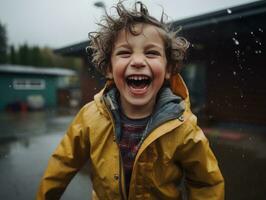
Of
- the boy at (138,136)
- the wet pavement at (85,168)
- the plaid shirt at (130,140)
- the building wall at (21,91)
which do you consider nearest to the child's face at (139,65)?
the boy at (138,136)

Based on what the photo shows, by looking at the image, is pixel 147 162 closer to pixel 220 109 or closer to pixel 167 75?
pixel 167 75

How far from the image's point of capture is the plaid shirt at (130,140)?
168cm

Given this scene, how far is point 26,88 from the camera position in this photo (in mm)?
19047

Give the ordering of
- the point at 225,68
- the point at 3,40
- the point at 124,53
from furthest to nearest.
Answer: the point at 3,40 → the point at 225,68 → the point at 124,53

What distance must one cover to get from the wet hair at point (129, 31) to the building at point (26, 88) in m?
15.9

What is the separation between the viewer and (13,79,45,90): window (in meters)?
18.6

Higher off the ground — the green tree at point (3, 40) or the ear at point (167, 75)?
the green tree at point (3, 40)

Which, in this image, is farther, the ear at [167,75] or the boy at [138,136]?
the ear at [167,75]

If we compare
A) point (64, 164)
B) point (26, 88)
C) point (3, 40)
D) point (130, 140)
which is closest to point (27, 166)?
point (64, 164)

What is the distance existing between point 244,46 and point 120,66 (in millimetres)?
7927

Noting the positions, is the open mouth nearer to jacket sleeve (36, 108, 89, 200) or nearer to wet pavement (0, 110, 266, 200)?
jacket sleeve (36, 108, 89, 200)

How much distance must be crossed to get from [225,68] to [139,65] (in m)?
7.99

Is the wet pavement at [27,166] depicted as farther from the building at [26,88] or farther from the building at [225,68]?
the building at [26,88]

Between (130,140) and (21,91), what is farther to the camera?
(21,91)
